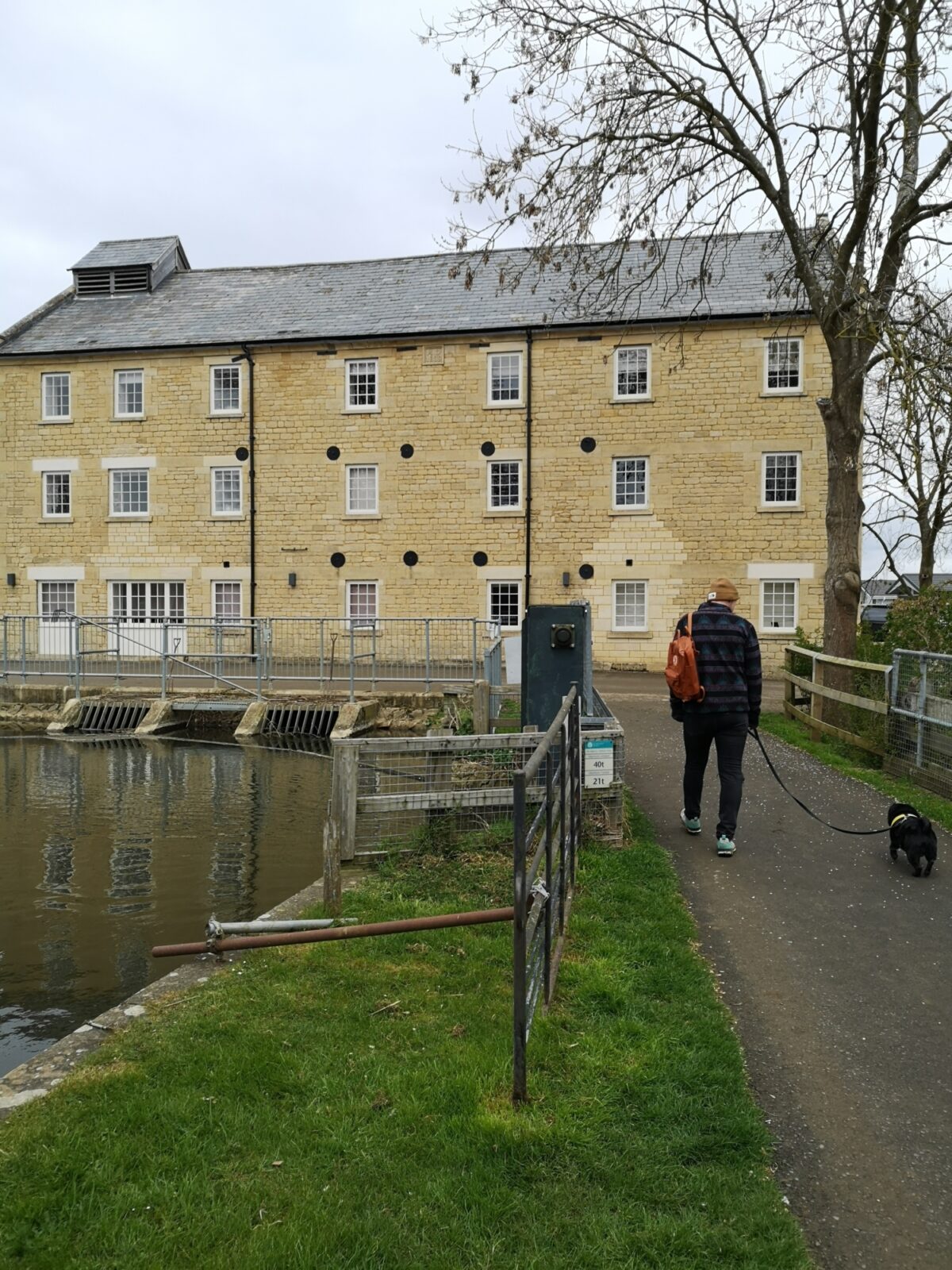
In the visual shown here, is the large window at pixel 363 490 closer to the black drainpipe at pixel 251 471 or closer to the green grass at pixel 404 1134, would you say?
the black drainpipe at pixel 251 471

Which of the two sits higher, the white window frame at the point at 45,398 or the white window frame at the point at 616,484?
the white window frame at the point at 45,398

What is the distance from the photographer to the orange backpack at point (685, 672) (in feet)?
24.1

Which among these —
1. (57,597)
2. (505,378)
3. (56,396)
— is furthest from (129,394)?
(505,378)

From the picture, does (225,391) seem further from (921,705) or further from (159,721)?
(921,705)

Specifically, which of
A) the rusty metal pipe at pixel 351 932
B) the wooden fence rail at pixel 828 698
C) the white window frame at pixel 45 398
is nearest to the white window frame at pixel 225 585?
the white window frame at pixel 45 398

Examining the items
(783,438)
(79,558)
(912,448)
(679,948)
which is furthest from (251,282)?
(679,948)

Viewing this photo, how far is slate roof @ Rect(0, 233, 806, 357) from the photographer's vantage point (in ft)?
88.2

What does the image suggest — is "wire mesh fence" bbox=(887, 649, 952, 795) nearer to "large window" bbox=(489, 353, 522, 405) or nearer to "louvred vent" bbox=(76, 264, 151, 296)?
"large window" bbox=(489, 353, 522, 405)

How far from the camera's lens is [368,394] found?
28.2 m

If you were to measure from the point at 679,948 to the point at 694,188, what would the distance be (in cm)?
1141

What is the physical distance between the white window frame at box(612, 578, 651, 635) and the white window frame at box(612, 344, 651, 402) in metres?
4.86

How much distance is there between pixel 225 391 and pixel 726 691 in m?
24.7

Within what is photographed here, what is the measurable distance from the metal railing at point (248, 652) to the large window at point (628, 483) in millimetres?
5134

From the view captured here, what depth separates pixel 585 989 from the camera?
481cm
